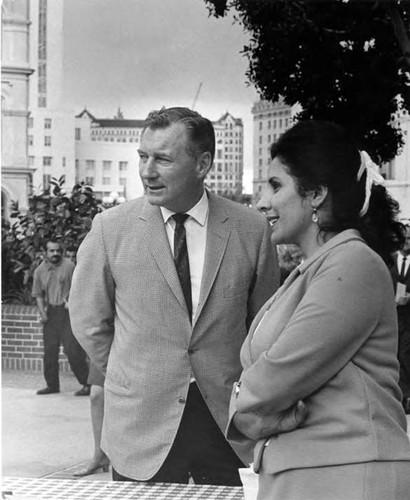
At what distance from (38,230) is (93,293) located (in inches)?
180

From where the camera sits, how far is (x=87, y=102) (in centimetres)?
501

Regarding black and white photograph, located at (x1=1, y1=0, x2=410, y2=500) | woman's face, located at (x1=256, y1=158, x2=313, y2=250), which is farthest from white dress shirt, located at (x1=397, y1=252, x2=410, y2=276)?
woman's face, located at (x1=256, y1=158, x2=313, y2=250)

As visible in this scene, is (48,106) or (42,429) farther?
(42,429)

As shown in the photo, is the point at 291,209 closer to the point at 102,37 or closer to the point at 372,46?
the point at 372,46

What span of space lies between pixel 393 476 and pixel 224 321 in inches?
39.8

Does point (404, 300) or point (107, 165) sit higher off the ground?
point (107, 165)

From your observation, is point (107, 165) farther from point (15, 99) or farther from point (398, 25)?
point (398, 25)

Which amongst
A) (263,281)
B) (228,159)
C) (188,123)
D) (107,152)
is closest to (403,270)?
(228,159)

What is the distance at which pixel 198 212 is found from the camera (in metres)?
2.64

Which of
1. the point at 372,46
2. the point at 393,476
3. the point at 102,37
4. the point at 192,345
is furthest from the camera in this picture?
the point at 102,37

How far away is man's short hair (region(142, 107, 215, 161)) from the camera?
2578mm

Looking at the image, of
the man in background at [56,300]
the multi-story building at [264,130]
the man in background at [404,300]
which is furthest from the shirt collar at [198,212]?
the man in background at [56,300]

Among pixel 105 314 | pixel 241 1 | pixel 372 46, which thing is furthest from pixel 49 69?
pixel 105 314

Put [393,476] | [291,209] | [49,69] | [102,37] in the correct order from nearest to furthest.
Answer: [393,476] → [291,209] → [102,37] → [49,69]
